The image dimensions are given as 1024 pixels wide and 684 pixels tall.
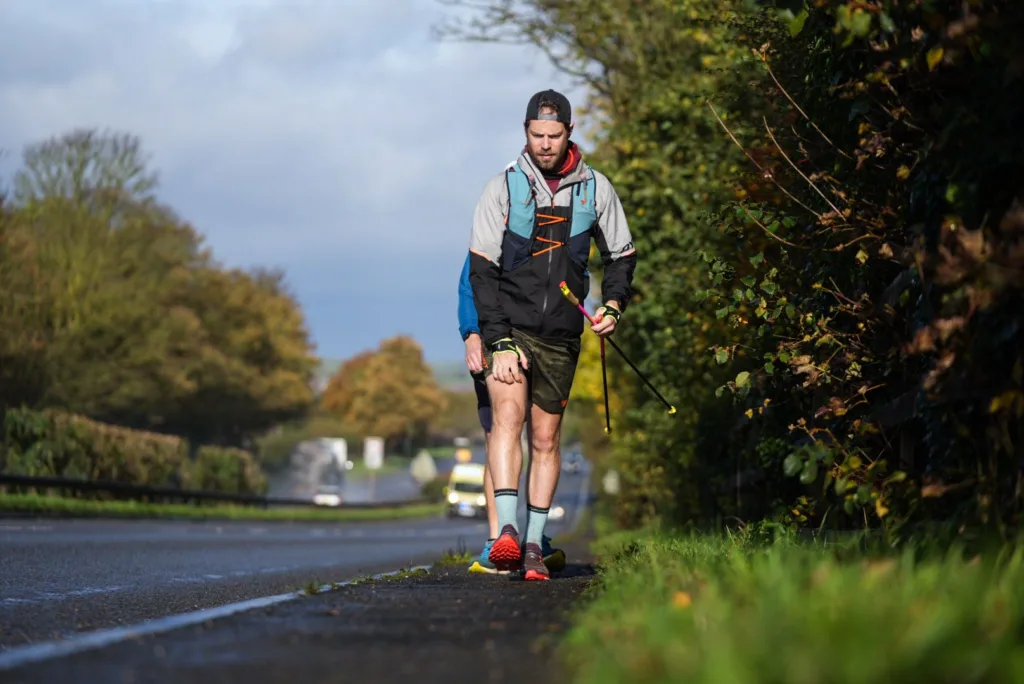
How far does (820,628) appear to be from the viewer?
319 cm

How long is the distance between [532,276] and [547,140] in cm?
68

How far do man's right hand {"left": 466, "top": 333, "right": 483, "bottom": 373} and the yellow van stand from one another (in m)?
57.0

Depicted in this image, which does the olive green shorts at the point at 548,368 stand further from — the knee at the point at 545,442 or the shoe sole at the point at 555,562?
the shoe sole at the point at 555,562

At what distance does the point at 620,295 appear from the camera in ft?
26.6

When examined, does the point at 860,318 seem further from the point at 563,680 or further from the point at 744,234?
the point at 563,680

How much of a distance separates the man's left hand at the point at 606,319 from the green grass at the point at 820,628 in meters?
3.31

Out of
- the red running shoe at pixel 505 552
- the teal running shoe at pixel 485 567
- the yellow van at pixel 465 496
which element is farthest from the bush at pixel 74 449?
the yellow van at pixel 465 496

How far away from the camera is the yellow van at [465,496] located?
65500 mm

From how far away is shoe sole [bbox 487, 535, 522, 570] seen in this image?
24.6 ft

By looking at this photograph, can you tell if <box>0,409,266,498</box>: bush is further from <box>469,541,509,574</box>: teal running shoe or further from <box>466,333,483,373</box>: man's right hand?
<box>466,333,483,373</box>: man's right hand

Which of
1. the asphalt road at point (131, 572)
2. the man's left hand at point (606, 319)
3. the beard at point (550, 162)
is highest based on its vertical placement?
the beard at point (550, 162)

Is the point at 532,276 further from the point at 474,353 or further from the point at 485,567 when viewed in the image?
the point at 485,567

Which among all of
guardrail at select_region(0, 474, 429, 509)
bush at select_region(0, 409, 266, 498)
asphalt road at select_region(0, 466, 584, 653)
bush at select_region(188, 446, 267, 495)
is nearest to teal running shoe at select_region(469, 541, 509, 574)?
asphalt road at select_region(0, 466, 584, 653)

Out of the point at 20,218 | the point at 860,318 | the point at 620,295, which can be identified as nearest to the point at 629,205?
the point at 620,295
